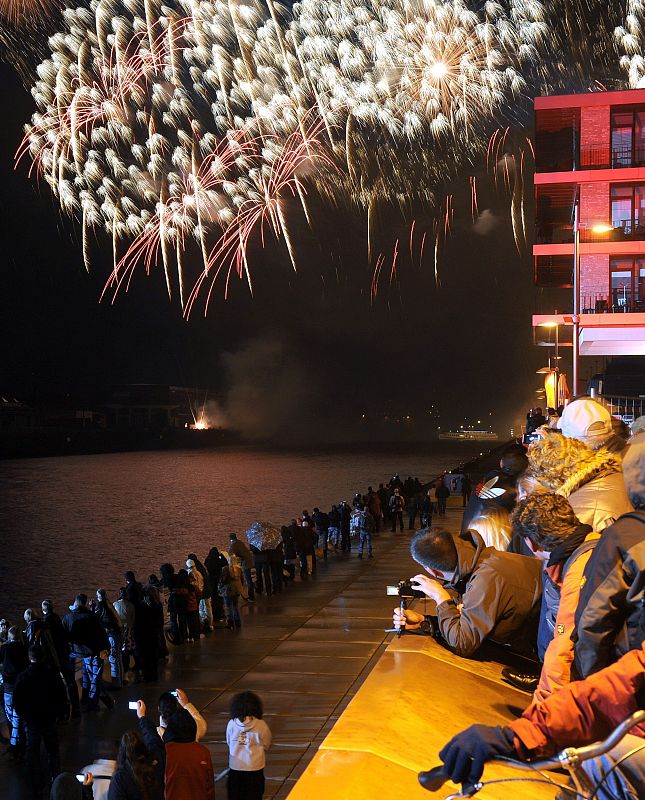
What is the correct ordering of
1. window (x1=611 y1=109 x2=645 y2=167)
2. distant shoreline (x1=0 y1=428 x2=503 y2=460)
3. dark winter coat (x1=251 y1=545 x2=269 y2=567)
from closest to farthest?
dark winter coat (x1=251 y1=545 x2=269 y2=567)
window (x1=611 y1=109 x2=645 y2=167)
distant shoreline (x1=0 y1=428 x2=503 y2=460)

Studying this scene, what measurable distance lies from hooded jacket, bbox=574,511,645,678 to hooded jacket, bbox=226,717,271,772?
3.32m

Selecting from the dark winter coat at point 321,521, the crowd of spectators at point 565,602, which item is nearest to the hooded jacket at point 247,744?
the crowd of spectators at point 565,602

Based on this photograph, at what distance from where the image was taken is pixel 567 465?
4.34m

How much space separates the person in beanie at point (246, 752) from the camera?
18.5 feet

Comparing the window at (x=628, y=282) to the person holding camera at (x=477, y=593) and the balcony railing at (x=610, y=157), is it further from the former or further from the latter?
the person holding camera at (x=477, y=593)

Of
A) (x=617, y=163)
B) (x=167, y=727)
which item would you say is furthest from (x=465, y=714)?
(x=617, y=163)

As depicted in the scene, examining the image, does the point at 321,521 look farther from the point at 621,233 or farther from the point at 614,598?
the point at 614,598

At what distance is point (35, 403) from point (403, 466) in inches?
4010

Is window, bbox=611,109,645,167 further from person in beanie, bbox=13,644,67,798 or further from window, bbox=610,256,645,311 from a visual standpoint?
person in beanie, bbox=13,644,67,798

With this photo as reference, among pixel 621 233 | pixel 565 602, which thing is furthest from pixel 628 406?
pixel 565 602

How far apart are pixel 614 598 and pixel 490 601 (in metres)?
1.23

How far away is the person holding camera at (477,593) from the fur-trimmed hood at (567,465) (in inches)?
17.0

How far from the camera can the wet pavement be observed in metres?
7.57

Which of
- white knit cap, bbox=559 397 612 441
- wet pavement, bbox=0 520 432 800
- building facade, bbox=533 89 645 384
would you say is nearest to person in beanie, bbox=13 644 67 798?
wet pavement, bbox=0 520 432 800
